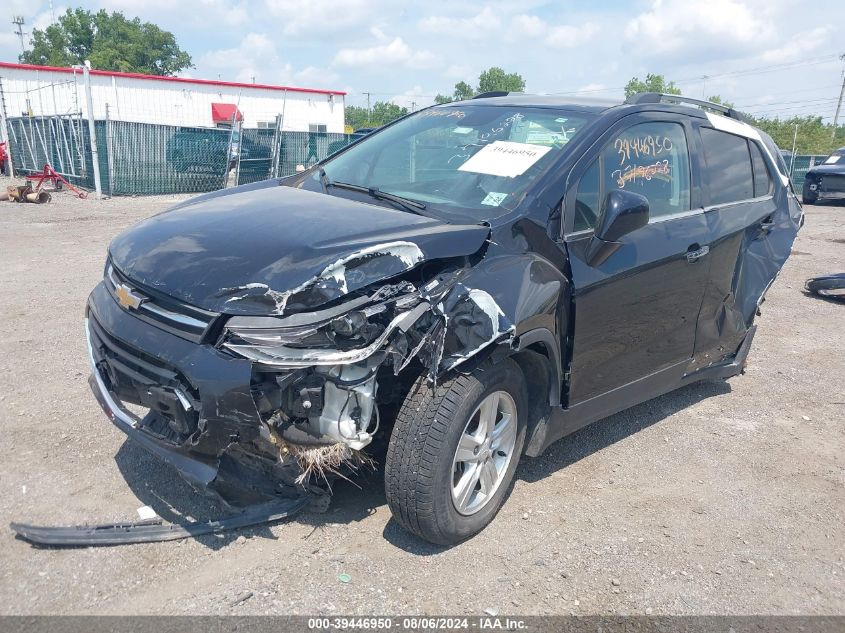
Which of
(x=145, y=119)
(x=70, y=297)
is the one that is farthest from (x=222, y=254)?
(x=145, y=119)

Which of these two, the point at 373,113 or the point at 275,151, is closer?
the point at 275,151

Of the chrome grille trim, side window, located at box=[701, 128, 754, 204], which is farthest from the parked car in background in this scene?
the chrome grille trim

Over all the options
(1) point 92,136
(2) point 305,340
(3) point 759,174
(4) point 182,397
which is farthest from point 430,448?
(1) point 92,136

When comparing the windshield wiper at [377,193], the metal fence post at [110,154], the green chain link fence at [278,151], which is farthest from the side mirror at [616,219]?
the green chain link fence at [278,151]

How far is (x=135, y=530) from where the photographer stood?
10.1 feet

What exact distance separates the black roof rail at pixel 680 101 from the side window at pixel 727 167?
9.4 inches

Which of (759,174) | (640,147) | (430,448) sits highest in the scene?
(640,147)

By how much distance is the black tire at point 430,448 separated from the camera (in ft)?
9.30

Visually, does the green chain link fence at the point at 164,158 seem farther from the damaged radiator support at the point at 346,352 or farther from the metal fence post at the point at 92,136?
the damaged radiator support at the point at 346,352

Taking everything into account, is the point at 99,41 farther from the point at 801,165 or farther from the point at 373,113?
the point at 801,165

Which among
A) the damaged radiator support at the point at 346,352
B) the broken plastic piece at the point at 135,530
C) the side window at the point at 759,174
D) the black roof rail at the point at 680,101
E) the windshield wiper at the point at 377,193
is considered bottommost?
the broken plastic piece at the point at 135,530

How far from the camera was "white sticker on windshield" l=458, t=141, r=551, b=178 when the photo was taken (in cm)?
355

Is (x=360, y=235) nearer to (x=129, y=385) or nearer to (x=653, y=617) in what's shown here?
(x=129, y=385)

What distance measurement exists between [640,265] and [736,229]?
1.15 metres
